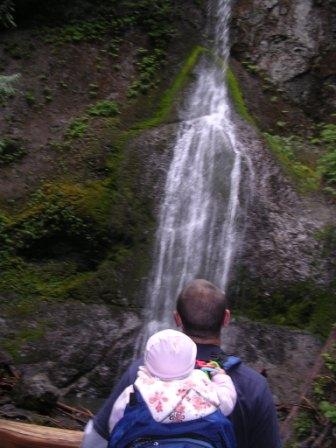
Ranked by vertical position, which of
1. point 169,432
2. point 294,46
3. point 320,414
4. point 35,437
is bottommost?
point 320,414

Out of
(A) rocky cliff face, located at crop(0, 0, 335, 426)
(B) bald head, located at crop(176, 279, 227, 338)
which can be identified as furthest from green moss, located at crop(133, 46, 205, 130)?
(B) bald head, located at crop(176, 279, 227, 338)

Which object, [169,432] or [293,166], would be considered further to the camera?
[293,166]

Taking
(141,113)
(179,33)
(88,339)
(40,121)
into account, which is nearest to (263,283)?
(88,339)

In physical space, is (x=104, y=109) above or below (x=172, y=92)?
below

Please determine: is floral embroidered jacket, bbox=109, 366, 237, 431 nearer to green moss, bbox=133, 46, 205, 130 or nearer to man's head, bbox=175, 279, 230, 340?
man's head, bbox=175, 279, 230, 340

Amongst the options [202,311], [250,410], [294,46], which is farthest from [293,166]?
[250,410]

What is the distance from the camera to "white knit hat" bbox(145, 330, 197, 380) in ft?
7.02

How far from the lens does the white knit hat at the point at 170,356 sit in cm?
214

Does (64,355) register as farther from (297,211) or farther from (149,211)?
(297,211)

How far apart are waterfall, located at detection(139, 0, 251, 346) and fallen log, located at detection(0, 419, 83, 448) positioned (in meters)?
5.66

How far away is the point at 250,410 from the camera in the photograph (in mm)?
2221

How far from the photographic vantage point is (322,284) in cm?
917

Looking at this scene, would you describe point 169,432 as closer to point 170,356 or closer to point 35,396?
point 170,356

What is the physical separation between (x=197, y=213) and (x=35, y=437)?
6758 millimetres
